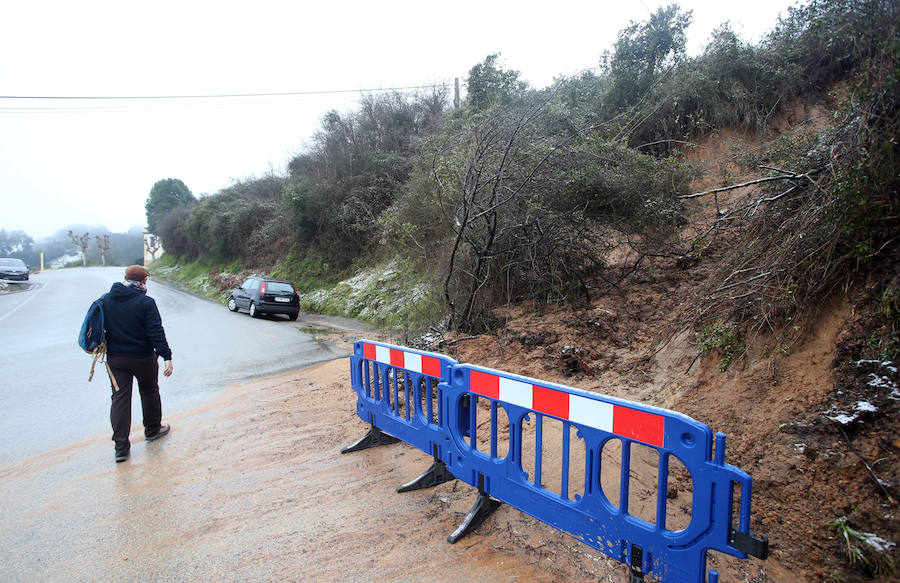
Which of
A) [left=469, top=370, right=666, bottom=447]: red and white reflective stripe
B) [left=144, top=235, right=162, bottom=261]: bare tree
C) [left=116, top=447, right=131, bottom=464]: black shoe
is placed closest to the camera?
[left=469, top=370, right=666, bottom=447]: red and white reflective stripe

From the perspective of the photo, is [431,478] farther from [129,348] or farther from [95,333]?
[95,333]

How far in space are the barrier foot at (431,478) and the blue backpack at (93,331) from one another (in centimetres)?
349

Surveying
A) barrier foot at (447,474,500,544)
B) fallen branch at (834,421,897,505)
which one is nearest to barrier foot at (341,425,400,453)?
barrier foot at (447,474,500,544)

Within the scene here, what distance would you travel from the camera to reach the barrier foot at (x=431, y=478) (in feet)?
12.5

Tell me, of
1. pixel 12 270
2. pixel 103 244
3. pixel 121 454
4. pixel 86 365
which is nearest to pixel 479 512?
pixel 121 454

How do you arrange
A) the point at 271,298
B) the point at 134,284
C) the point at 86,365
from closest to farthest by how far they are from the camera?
the point at 134,284 → the point at 86,365 → the point at 271,298

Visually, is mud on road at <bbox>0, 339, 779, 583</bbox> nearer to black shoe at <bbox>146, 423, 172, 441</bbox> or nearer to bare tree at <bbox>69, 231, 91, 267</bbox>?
black shoe at <bbox>146, 423, 172, 441</bbox>

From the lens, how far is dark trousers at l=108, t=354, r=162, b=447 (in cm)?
472

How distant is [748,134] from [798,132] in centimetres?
709

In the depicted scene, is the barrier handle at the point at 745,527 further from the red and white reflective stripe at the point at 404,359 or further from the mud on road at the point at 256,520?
the red and white reflective stripe at the point at 404,359

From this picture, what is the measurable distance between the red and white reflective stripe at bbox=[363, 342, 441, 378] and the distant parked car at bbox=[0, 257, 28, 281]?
33.0 meters

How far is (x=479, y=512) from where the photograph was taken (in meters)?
3.27

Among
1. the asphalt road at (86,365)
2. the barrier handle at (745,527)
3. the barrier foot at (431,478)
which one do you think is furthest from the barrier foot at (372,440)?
the barrier handle at (745,527)

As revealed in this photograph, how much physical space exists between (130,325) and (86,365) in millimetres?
5322
